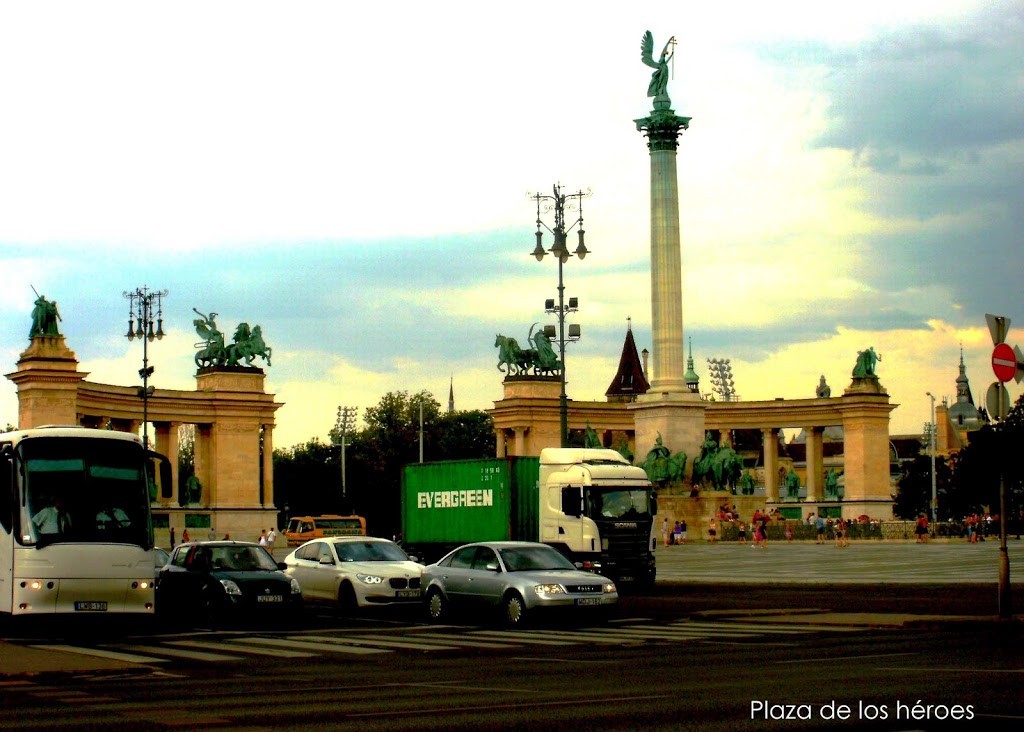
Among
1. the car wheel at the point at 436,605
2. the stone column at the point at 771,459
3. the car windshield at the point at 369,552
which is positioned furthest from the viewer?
the stone column at the point at 771,459

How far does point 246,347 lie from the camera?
356 ft

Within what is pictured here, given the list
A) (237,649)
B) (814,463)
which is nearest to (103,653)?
(237,649)

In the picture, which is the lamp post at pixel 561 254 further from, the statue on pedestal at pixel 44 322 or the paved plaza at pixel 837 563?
the statue on pedestal at pixel 44 322

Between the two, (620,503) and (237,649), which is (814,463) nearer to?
(620,503)

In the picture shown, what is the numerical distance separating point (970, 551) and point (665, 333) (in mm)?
22190

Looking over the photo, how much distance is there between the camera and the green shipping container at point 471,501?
40594 millimetres

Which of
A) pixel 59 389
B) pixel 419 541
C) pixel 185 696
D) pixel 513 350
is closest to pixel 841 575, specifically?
pixel 419 541

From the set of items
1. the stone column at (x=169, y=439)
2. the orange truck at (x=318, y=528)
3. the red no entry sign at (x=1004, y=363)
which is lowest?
the orange truck at (x=318, y=528)

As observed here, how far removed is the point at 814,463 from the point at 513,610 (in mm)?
92922

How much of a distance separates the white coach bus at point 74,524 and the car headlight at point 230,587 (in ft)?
7.41

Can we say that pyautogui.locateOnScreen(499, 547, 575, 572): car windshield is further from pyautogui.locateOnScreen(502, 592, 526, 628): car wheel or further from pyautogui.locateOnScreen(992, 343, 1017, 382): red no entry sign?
pyautogui.locateOnScreen(992, 343, 1017, 382): red no entry sign

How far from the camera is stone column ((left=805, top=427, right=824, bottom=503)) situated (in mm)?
116875

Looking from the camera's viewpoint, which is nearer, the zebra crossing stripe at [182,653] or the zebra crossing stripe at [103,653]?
the zebra crossing stripe at [103,653]

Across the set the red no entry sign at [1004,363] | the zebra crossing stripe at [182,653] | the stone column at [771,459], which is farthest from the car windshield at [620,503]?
the stone column at [771,459]
